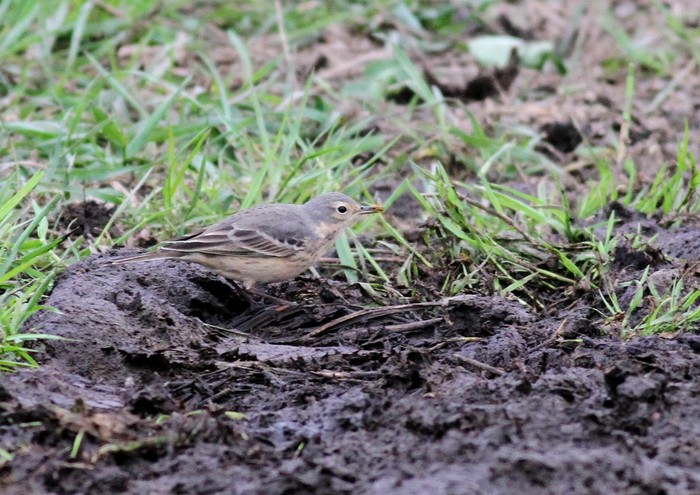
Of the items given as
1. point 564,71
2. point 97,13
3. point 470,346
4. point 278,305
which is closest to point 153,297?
point 278,305

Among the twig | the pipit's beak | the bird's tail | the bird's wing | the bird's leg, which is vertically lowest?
the bird's leg

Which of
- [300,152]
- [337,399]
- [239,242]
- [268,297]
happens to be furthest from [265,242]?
[300,152]

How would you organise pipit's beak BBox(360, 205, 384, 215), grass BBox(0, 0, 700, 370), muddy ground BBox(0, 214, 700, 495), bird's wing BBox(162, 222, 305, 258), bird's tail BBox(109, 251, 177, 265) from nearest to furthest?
muddy ground BBox(0, 214, 700, 495)
bird's tail BBox(109, 251, 177, 265)
bird's wing BBox(162, 222, 305, 258)
grass BBox(0, 0, 700, 370)
pipit's beak BBox(360, 205, 384, 215)

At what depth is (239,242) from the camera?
6250 millimetres

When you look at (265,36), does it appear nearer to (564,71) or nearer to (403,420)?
(564,71)

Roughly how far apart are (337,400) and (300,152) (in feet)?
13.2

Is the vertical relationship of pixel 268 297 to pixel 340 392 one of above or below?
below

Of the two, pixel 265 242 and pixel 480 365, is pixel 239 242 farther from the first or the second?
pixel 480 365

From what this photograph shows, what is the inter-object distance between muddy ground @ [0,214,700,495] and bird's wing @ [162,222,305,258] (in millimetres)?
252

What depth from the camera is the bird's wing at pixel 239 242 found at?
612 centimetres

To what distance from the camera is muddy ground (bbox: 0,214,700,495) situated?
381cm

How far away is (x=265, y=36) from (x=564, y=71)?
310cm

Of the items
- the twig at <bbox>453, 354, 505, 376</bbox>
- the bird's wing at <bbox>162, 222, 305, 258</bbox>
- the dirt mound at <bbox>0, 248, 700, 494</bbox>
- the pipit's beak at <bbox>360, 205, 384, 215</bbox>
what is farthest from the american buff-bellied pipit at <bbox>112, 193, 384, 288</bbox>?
the twig at <bbox>453, 354, 505, 376</bbox>

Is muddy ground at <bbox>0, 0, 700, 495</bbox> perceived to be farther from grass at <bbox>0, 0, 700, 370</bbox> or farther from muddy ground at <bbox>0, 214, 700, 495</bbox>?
grass at <bbox>0, 0, 700, 370</bbox>
